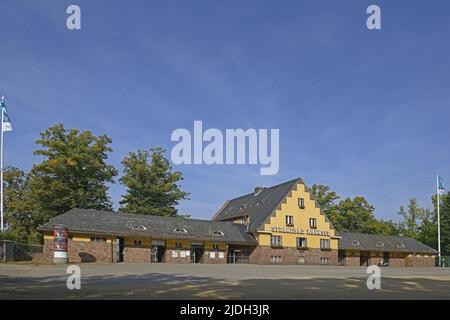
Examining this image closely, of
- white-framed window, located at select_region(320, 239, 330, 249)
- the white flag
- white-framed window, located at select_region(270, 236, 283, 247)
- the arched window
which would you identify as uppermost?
the white flag

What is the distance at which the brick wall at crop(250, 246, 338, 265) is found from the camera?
56.3 metres

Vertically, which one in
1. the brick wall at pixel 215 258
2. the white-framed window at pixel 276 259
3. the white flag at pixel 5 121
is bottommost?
the white-framed window at pixel 276 259

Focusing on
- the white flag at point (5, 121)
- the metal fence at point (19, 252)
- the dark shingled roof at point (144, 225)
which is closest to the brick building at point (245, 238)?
the dark shingled roof at point (144, 225)

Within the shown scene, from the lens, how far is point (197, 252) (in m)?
53.8

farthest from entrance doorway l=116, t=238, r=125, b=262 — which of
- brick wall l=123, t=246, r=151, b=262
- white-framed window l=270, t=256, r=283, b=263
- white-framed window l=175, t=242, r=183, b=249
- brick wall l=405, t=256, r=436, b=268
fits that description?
brick wall l=405, t=256, r=436, b=268

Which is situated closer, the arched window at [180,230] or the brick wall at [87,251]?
the brick wall at [87,251]

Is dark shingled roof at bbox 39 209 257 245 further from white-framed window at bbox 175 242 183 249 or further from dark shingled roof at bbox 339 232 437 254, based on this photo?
dark shingled roof at bbox 339 232 437 254

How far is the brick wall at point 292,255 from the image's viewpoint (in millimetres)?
56281

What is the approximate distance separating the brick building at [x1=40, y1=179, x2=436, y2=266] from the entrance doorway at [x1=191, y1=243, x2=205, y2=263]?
0.11 m

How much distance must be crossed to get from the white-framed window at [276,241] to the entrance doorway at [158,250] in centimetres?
1367

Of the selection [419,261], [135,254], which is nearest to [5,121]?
[135,254]

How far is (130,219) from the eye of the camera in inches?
2014

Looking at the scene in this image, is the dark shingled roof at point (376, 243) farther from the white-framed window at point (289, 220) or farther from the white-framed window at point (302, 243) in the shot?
the white-framed window at point (289, 220)

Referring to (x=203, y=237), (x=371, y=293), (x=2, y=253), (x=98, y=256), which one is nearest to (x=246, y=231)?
(x=203, y=237)
